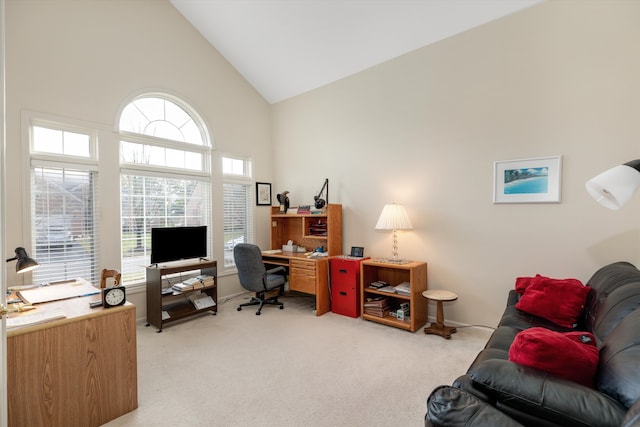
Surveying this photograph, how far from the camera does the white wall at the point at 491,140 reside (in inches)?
99.3

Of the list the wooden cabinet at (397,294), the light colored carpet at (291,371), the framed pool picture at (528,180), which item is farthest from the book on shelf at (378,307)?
the framed pool picture at (528,180)

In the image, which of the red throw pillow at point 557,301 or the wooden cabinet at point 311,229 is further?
the wooden cabinet at point 311,229

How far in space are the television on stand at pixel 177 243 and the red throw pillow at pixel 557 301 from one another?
11.9 ft

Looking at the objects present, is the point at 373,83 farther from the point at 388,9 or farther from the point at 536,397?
the point at 536,397

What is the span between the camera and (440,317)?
10.4ft

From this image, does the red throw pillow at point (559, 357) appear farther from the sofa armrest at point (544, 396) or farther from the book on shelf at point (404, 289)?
the book on shelf at point (404, 289)

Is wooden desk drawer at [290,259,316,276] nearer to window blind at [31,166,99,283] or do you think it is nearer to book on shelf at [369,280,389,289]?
book on shelf at [369,280,389,289]

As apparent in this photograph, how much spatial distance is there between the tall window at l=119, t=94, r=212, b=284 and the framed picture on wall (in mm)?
888

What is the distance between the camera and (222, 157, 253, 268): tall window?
4609 millimetres

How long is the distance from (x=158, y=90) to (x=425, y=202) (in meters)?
3.72

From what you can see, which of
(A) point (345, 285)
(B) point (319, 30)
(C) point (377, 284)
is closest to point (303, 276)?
(A) point (345, 285)

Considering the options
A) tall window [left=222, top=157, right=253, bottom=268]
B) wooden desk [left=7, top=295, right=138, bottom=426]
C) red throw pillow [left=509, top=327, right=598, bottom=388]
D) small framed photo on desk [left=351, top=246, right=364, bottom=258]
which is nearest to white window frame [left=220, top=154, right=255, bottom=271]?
tall window [left=222, top=157, right=253, bottom=268]

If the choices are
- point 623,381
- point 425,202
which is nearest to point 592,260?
point 425,202

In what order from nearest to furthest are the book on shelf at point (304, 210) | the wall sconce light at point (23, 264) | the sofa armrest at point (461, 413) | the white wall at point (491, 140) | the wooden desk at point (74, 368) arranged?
the sofa armrest at point (461, 413)
the wooden desk at point (74, 368)
the wall sconce light at point (23, 264)
the white wall at point (491, 140)
the book on shelf at point (304, 210)
